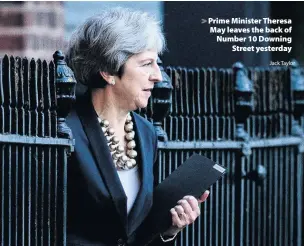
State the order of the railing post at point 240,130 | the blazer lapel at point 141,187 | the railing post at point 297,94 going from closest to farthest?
the blazer lapel at point 141,187 → the railing post at point 240,130 → the railing post at point 297,94

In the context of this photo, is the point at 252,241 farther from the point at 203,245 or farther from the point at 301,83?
the point at 301,83

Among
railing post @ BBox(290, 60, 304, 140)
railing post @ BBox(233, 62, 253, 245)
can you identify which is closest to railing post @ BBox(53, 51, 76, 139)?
railing post @ BBox(233, 62, 253, 245)

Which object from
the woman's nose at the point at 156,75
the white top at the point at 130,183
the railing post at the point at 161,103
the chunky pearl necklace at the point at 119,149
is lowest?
the white top at the point at 130,183

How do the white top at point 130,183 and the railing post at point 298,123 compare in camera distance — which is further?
the railing post at point 298,123

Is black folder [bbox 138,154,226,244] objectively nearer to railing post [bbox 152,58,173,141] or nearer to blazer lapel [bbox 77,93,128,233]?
blazer lapel [bbox 77,93,128,233]

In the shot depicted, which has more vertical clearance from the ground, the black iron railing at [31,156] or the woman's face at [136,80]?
the woman's face at [136,80]

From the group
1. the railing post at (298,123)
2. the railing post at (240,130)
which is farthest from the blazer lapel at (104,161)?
the railing post at (298,123)

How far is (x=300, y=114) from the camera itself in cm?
397

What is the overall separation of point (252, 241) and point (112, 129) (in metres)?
0.99

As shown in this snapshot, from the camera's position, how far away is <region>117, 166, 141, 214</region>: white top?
3123 millimetres

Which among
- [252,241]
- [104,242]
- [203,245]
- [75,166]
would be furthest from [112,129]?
[252,241]

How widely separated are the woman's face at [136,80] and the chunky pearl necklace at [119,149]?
0.10m

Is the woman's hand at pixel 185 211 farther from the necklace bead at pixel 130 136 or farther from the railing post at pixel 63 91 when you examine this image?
the railing post at pixel 63 91

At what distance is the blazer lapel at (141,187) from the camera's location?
312 centimetres
